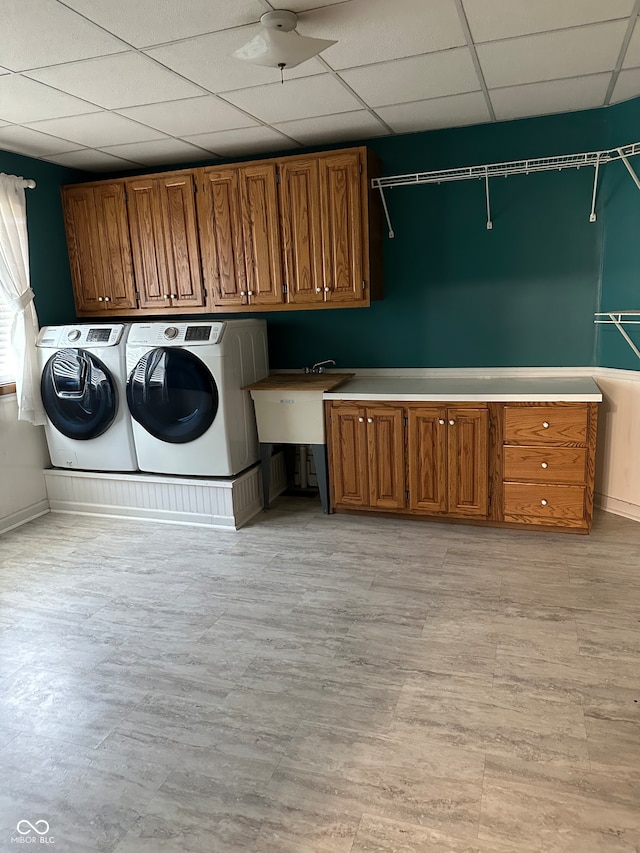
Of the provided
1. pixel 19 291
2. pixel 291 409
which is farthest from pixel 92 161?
pixel 291 409

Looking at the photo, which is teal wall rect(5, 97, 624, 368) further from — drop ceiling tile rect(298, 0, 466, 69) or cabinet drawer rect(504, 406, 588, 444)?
drop ceiling tile rect(298, 0, 466, 69)

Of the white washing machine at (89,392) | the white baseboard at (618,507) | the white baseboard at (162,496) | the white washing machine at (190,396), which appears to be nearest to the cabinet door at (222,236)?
the white washing machine at (190,396)

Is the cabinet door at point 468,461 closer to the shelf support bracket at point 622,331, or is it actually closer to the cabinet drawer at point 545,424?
the cabinet drawer at point 545,424

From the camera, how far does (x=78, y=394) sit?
155 inches

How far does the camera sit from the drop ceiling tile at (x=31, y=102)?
273cm

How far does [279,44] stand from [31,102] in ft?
5.08

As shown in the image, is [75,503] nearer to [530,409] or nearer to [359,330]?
[359,330]

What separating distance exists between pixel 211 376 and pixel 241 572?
1195 mm

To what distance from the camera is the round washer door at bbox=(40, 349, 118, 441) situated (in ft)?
12.7

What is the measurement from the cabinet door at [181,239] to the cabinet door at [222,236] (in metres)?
0.07

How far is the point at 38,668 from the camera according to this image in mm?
2371

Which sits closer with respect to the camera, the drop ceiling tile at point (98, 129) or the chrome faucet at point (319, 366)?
the drop ceiling tile at point (98, 129)

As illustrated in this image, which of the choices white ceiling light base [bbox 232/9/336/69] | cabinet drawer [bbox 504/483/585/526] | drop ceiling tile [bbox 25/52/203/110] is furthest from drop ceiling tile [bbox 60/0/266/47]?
cabinet drawer [bbox 504/483/585/526]

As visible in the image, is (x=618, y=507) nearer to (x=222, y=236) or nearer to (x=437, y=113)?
(x=437, y=113)
